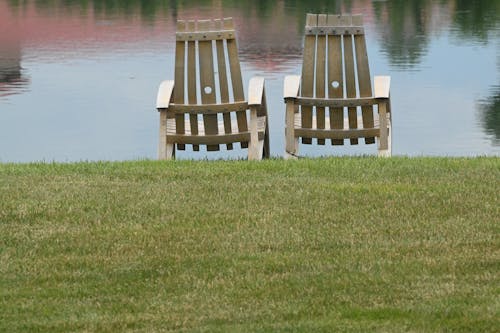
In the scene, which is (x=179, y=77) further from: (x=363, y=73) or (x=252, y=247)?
(x=252, y=247)

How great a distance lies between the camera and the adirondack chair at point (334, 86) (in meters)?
10.4

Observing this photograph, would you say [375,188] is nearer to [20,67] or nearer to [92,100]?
[92,100]

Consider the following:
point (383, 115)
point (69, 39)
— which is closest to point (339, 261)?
point (383, 115)

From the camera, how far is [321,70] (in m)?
10.6

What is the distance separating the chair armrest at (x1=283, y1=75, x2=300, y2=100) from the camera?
33.7 feet

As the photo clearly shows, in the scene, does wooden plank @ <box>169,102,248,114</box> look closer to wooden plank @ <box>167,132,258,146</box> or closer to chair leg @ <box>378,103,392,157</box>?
wooden plank @ <box>167,132,258,146</box>

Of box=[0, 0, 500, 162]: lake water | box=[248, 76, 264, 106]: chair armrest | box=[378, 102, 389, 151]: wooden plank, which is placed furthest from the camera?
box=[0, 0, 500, 162]: lake water

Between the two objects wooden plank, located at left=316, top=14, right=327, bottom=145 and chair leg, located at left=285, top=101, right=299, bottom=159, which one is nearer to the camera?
chair leg, located at left=285, top=101, right=299, bottom=159

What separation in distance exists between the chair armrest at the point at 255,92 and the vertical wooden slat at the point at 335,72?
57cm

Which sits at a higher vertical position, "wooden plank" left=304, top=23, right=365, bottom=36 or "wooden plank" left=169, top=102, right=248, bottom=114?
"wooden plank" left=304, top=23, right=365, bottom=36

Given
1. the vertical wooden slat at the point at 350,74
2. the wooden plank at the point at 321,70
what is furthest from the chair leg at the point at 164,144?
the vertical wooden slat at the point at 350,74

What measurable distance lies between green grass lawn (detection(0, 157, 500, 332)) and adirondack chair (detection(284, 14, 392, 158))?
130 centimetres

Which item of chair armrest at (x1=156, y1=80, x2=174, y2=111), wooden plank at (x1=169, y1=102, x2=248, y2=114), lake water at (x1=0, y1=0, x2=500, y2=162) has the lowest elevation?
lake water at (x1=0, y1=0, x2=500, y2=162)

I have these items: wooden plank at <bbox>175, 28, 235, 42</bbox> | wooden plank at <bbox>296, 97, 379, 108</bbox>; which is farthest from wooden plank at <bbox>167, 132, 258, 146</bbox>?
wooden plank at <bbox>175, 28, 235, 42</bbox>
